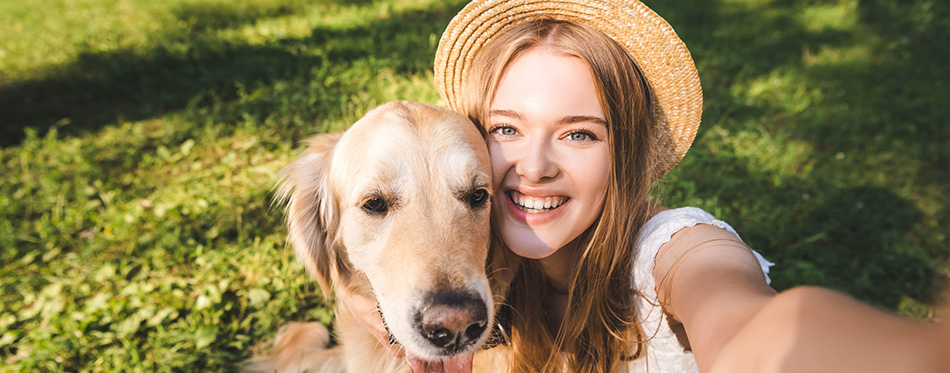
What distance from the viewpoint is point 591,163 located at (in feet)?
6.61

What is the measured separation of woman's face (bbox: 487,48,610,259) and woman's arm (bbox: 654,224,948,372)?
61 centimetres

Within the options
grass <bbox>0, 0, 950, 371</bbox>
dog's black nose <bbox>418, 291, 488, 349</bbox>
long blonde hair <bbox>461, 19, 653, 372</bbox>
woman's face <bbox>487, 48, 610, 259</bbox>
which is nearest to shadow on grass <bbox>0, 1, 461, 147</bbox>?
grass <bbox>0, 0, 950, 371</bbox>

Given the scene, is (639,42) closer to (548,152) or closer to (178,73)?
(548,152)

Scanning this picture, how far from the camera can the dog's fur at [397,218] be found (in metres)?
1.75

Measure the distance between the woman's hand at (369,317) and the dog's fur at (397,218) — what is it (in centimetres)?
4

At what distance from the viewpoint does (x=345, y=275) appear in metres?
2.42

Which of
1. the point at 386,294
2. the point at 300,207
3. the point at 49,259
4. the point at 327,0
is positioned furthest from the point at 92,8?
the point at 386,294

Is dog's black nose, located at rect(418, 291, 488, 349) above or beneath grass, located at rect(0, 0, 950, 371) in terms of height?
above

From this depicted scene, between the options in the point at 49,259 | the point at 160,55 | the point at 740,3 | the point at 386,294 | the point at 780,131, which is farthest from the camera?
the point at 740,3

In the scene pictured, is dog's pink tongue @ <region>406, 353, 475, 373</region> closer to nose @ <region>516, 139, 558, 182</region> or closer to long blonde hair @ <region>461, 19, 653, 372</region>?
long blonde hair @ <region>461, 19, 653, 372</region>

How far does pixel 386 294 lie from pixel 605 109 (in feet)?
3.62

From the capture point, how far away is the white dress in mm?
1976

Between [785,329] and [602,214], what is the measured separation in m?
1.27

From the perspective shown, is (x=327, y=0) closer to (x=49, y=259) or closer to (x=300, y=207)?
(x=49, y=259)
